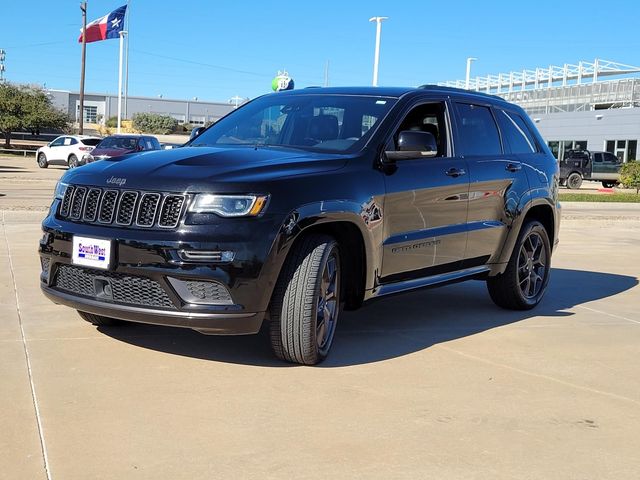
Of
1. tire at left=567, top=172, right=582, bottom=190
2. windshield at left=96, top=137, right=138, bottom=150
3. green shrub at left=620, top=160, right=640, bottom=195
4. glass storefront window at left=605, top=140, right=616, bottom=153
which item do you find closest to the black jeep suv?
windshield at left=96, top=137, right=138, bottom=150

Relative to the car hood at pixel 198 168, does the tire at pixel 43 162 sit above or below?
below

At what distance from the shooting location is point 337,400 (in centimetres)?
432

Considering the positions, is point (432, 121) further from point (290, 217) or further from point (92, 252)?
point (92, 252)

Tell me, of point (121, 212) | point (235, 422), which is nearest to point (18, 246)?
point (121, 212)

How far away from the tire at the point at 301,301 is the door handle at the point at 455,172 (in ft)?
4.70

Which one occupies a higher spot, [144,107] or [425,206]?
[144,107]

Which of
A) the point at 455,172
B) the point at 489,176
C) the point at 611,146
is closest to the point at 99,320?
the point at 455,172

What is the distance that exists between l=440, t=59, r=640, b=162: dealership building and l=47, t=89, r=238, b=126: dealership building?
5353cm

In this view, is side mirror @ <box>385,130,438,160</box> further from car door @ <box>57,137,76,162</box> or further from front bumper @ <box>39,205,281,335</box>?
car door @ <box>57,137,76,162</box>

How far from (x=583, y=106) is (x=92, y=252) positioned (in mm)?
60560

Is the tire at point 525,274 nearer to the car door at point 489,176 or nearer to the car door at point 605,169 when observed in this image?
the car door at point 489,176

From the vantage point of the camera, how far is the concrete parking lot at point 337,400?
3.48 meters

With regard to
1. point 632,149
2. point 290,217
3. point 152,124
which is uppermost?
point 152,124

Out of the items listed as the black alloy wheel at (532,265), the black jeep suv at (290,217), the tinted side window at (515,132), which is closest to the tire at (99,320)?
the black jeep suv at (290,217)
